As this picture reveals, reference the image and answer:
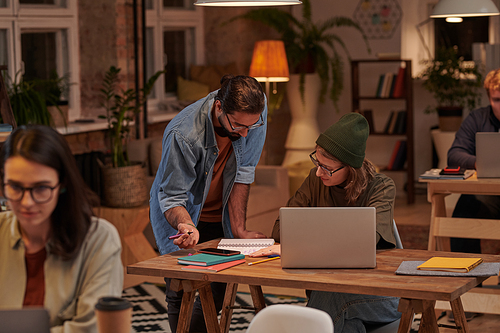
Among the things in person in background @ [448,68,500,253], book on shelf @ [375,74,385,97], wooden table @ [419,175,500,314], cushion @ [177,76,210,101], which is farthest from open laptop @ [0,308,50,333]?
book on shelf @ [375,74,385,97]

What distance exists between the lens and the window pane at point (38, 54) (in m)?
5.03

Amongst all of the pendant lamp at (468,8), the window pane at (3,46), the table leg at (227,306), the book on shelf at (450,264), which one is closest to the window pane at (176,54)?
the window pane at (3,46)

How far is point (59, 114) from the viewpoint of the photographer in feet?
15.9

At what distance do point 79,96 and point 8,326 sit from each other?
4.25 m

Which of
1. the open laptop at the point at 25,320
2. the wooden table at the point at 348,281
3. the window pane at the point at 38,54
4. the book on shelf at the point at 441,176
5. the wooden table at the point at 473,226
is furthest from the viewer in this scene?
the window pane at the point at 38,54

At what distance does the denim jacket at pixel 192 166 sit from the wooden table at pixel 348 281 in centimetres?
24

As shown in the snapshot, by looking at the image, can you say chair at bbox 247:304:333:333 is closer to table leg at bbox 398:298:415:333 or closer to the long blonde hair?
table leg at bbox 398:298:415:333

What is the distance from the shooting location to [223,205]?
2.72 meters

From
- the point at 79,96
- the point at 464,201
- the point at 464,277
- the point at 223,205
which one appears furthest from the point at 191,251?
the point at 79,96

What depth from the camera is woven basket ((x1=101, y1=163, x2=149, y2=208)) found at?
472cm

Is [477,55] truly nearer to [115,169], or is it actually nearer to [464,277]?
[115,169]

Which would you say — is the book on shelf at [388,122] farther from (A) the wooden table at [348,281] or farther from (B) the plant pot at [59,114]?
(A) the wooden table at [348,281]

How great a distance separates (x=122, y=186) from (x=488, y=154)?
2460 millimetres

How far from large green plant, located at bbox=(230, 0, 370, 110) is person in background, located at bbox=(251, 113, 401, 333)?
4.68 m
